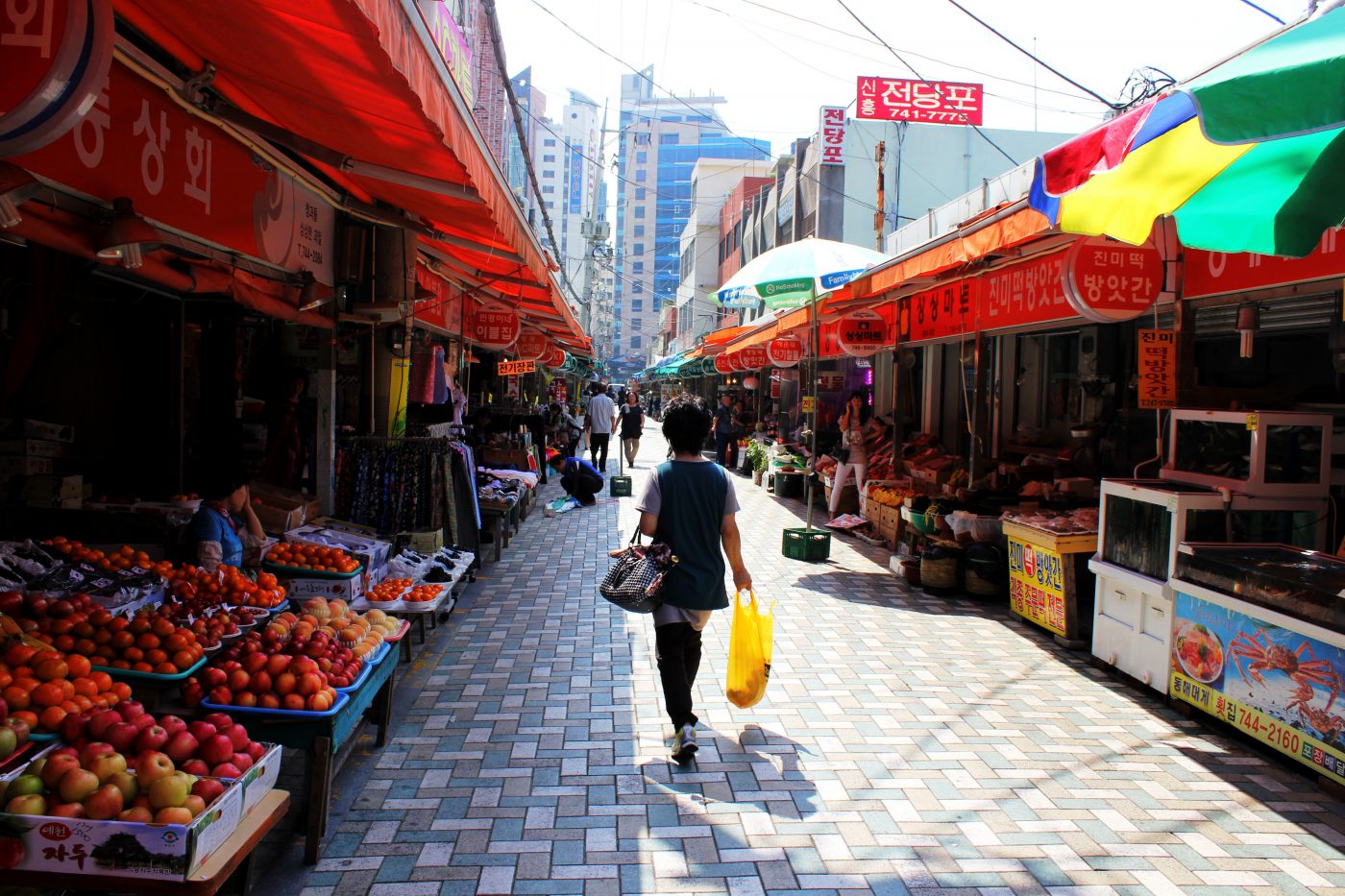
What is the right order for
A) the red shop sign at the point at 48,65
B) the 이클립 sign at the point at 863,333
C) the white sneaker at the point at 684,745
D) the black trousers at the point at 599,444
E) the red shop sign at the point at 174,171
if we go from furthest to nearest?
1. the black trousers at the point at 599,444
2. the 이클립 sign at the point at 863,333
3. the white sneaker at the point at 684,745
4. the red shop sign at the point at 174,171
5. the red shop sign at the point at 48,65

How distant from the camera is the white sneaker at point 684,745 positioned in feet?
14.7

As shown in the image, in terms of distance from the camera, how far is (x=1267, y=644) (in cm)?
464

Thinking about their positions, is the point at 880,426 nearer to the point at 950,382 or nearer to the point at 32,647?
the point at 950,382

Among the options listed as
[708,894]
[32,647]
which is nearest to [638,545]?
[708,894]

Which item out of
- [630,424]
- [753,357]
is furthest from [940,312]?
[630,424]

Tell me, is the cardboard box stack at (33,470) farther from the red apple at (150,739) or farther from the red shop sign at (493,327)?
the red shop sign at (493,327)

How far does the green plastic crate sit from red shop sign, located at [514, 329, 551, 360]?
322 inches

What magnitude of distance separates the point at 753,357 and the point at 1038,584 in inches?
510

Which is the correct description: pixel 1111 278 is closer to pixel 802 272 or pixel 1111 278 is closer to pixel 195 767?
pixel 802 272

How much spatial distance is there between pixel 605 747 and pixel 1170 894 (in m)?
2.66

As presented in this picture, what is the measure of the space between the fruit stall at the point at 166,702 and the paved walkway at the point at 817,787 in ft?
1.61

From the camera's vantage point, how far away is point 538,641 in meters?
6.75

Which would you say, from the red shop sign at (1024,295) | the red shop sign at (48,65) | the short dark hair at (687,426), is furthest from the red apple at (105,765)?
the red shop sign at (1024,295)

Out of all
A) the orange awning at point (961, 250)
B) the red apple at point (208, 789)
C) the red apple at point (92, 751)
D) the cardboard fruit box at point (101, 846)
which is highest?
the orange awning at point (961, 250)
